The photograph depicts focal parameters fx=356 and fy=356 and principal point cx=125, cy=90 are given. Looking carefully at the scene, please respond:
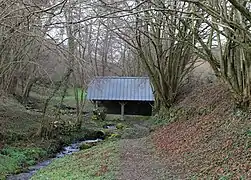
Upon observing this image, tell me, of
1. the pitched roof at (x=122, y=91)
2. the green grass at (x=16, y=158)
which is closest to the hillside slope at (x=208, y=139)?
the green grass at (x=16, y=158)

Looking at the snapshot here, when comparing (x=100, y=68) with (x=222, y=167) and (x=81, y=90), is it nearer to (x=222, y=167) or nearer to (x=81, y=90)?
(x=81, y=90)

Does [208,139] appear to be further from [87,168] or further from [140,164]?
[87,168]

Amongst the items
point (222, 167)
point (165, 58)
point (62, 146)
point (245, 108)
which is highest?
point (165, 58)

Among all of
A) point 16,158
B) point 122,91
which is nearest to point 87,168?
point 16,158

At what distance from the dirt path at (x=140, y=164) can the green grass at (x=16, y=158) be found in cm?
349

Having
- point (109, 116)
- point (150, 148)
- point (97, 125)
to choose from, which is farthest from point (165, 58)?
point (109, 116)

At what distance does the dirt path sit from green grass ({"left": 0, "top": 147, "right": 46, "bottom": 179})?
3.49m

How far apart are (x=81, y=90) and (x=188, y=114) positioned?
866 centimetres

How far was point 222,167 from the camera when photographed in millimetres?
7211

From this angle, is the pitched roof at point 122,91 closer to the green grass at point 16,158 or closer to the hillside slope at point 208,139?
the hillside slope at point 208,139

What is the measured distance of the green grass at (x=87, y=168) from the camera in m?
8.90

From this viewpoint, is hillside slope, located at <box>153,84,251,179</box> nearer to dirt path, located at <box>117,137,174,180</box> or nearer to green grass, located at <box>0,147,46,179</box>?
dirt path, located at <box>117,137,174,180</box>

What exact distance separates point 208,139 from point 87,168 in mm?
3450

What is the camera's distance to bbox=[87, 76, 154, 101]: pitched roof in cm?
2656
